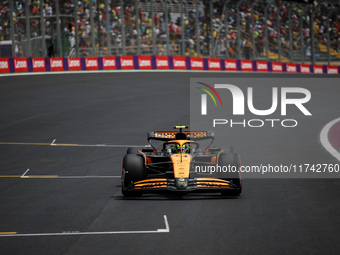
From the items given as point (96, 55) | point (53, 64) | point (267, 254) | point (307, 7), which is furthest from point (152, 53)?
point (267, 254)

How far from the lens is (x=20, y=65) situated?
130 ft

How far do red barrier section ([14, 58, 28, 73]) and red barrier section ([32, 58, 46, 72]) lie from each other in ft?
1.64

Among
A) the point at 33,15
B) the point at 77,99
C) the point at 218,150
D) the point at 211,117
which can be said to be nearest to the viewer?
the point at 218,150

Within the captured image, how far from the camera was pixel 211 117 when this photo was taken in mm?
26344

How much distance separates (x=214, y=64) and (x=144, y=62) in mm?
→ 5115

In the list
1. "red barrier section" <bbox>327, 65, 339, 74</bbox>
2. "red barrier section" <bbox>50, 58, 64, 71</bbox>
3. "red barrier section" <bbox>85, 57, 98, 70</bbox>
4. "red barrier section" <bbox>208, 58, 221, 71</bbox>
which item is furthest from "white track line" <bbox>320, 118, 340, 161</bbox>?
"red barrier section" <bbox>327, 65, 339, 74</bbox>

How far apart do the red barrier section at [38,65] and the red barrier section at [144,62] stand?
697 centimetres

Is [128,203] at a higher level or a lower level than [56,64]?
higher

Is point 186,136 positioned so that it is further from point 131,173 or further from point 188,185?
point 188,185

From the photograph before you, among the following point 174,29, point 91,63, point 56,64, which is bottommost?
point 91,63

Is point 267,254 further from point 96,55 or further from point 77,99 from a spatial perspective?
point 96,55

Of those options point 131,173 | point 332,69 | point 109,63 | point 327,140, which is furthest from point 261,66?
point 131,173

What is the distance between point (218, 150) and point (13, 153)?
7372mm

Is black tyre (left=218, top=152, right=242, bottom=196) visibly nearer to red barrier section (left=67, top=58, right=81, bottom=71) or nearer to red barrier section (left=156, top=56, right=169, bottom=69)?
red barrier section (left=67, top=58, right=81, bottom=71)
